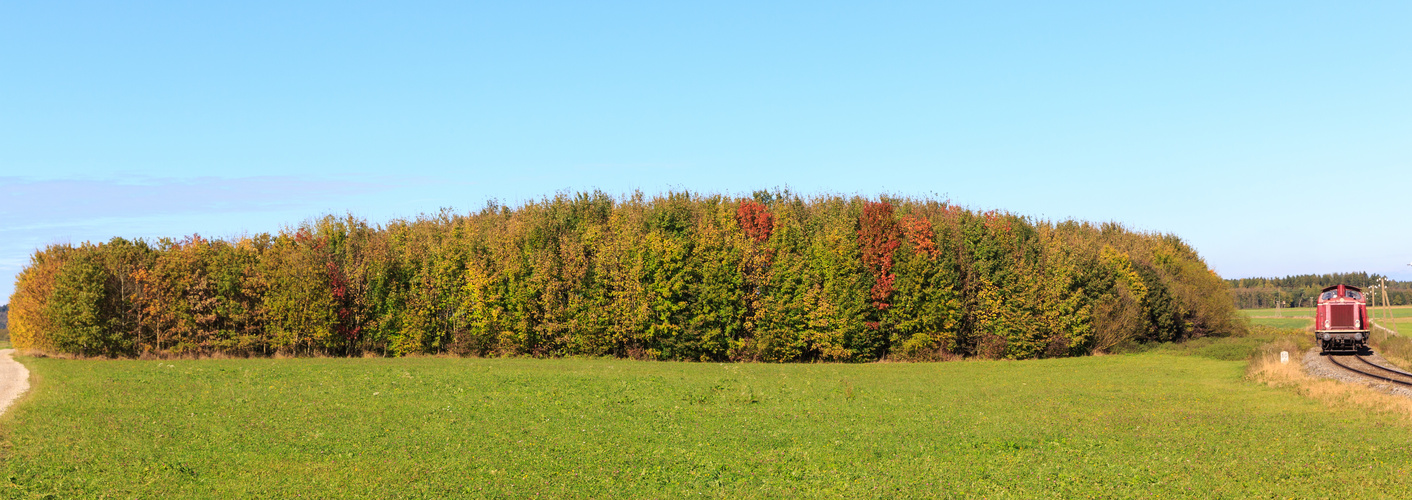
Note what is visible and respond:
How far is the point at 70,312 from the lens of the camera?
5475 cm

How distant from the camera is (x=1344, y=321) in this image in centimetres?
5666

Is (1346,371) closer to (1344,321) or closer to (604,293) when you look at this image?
(1344,321)

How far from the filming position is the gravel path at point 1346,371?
33969 mm

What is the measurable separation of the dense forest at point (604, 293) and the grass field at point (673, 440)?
22.3 metres

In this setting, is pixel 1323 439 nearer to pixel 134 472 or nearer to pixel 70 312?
pixel 134 472

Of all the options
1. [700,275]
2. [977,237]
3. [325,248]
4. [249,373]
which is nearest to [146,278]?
[325,248]

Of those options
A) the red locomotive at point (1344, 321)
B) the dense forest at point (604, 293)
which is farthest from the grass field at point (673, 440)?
the red locomotive at point (1344, 321)

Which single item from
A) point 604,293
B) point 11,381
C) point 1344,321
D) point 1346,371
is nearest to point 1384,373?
point 1346,371

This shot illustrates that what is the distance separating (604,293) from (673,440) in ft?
127

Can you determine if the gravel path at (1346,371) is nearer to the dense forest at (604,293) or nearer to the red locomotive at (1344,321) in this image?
the red locomotive at (1344,321)

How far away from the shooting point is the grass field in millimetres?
17016

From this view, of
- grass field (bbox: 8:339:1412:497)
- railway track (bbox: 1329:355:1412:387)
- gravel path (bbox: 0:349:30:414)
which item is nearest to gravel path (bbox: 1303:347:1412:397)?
railway track (bbox: 1329:355:1412:387)

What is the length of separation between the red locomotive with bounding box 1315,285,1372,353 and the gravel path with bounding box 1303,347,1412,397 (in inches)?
47.9

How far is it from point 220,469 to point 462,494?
20.4ft
